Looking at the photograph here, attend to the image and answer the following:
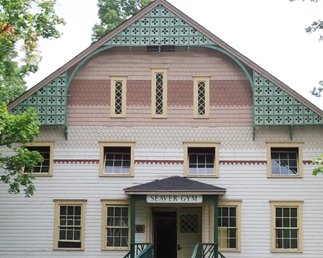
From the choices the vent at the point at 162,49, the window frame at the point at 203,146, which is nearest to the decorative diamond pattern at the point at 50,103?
the vent at the point at 162,49

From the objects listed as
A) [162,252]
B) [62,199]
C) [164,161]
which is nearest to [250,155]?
[164,161]

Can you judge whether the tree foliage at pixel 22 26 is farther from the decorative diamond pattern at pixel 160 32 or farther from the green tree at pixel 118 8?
the green tree at pixel 118 8

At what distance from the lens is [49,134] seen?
23.1 meters

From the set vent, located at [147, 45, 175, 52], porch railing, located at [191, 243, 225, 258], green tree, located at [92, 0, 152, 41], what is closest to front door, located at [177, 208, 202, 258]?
porch railing, located at [191, 243, 225, 258]

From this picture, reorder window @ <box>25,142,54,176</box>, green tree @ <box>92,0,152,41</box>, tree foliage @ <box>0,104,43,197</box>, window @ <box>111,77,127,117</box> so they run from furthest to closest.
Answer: green tree @ <box>92,0,152,41</box>
window @ <box>111,77,127,117</box>
window @ <box>25,142,54,176</box>
tree foliage @ <box>0,104,43,197</box>

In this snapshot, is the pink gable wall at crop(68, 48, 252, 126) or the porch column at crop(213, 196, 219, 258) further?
the pink gable wall at crop(68, 48, 252, 126)

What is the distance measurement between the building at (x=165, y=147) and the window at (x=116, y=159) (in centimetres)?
4

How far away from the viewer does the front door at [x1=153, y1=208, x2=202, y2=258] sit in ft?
76.4

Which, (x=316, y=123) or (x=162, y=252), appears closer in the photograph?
(x=316, y=123)

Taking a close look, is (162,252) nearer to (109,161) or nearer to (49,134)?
(109,161)

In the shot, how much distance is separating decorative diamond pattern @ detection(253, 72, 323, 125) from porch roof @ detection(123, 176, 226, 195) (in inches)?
112

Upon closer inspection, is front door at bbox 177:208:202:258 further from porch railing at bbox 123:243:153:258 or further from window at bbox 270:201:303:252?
window at bbox 270:201:303:252

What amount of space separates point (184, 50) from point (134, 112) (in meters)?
2.78

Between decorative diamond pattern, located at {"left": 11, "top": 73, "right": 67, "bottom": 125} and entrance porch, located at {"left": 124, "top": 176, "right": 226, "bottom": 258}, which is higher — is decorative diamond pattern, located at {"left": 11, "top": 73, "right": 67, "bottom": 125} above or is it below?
above
